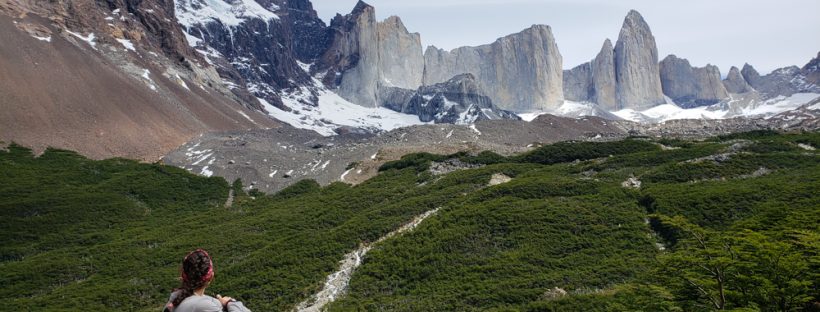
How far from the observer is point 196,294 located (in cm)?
588

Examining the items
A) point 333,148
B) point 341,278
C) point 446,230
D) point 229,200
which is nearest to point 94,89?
point 333,148

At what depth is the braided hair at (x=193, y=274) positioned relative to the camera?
5.82 m

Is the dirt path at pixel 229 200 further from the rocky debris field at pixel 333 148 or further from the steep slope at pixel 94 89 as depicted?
the steep slope at pixel 94 89

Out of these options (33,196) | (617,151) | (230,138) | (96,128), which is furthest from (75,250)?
(617,151)

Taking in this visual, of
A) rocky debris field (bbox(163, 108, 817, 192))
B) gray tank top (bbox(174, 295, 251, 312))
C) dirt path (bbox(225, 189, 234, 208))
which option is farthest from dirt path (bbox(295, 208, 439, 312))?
gray tank top (bbox(174, 295, 251, 312))

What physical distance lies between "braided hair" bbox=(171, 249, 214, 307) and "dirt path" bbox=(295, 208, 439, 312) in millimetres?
28056

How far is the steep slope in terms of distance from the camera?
7400 centimetres

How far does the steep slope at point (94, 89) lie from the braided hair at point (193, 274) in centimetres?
7399

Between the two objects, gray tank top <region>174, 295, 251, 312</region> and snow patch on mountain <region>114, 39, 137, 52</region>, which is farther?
snow patch on mountain <region>114, 39, 137, 52</region>

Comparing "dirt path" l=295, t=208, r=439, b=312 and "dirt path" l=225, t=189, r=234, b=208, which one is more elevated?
"dirt path" l=295, t=208, r=439, b=312

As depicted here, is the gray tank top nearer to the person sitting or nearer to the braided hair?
the person sitting

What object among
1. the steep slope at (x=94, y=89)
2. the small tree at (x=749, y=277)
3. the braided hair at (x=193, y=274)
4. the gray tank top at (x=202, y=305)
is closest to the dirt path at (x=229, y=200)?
the steep slope at (x=94, y=89)

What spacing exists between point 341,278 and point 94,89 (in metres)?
62.9

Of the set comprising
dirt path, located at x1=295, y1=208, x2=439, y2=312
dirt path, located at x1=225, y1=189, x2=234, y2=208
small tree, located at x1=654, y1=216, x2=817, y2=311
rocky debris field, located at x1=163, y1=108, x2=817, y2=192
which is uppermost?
small tree, located at x1=654, y1=216, x2=817, y2=311
